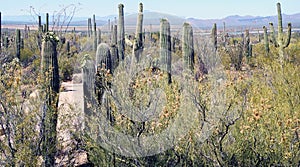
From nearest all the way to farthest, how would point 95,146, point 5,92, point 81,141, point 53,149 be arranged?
point 5,92, point 53,149, point 95,146, point 81,141

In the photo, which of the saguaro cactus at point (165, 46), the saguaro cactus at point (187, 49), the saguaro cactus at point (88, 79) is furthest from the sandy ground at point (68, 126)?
the saguaro cactus at point (187, 49)

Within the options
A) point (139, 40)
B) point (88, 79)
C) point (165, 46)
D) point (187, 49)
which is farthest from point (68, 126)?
point (139, 40)

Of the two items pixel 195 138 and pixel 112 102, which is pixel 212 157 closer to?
pixel 195 138

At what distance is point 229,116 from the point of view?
6570mm

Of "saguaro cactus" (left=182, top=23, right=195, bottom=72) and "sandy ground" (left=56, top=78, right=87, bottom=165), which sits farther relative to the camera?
"saguaro cactus" (left=182, top=23, right=195, bottom=72)

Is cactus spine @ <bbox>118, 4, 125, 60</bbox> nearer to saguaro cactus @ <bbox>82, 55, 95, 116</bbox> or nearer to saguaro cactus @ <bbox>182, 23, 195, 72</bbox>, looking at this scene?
saguaro cactus @ <bbox>182, 23, 195, 72</bbox>

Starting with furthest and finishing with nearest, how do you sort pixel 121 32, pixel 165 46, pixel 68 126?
pixel 121 32 → pixel 165 46 → pixel 68 126

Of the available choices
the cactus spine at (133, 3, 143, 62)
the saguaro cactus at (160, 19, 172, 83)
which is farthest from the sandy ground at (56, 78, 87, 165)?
the cactus spine at (133, 3, 143, 62)

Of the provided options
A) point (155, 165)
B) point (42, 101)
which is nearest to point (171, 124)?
point (155, 165)

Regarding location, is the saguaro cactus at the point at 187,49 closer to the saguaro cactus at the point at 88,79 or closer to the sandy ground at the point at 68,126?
the saguaro cactus at the point at 88,79

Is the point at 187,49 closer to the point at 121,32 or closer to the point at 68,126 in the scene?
the point at 121,32

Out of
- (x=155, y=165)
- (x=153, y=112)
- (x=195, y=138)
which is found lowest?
(x=155, y=165)

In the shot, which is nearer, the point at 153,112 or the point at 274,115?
the point at 153,112

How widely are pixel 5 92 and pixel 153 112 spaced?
2085 mm
